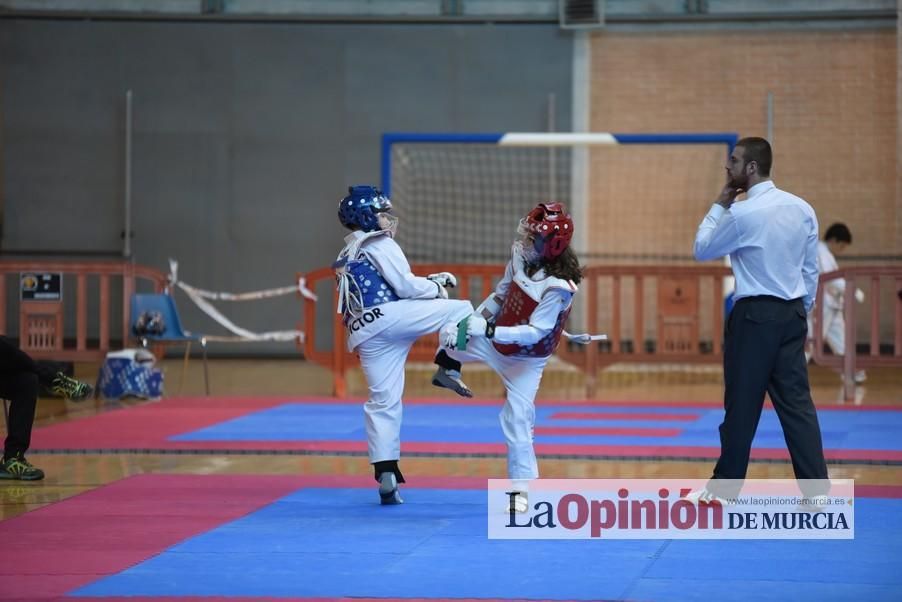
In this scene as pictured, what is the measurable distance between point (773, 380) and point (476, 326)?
56.1 inches

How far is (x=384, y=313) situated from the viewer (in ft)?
21.5

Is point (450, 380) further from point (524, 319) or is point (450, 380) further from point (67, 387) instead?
point (67, 387)

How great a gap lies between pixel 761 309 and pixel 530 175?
1074 cm

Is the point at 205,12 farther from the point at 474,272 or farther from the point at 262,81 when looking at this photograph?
the point at 474,272

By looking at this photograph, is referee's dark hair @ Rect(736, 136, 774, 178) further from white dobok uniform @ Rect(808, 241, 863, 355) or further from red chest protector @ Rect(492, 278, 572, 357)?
white dobok uniform @ Rect(808, 241, 863, 355)

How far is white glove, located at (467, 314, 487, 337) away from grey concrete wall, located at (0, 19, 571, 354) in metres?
11.1

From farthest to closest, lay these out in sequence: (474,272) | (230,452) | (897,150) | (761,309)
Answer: (897,150)
(474,272)
(230,452)
(761,309)

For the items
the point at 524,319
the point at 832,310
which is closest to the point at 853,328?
the point at 832,310

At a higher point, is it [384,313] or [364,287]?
[364,287]

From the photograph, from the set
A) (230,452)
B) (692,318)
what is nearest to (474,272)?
(692,318)

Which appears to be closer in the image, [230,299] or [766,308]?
[766,308]

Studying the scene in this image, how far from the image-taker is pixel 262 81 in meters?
17.1

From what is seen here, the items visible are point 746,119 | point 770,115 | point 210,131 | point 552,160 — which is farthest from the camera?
point 210,131

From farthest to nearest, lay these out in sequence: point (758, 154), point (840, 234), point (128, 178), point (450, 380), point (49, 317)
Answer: point (128, 178), point (840, 234), point (49, 317), point (450, 380), point (758, 154)
